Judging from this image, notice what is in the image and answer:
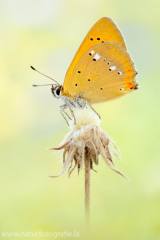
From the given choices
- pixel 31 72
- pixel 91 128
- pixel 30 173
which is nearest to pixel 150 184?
pixel 91 128

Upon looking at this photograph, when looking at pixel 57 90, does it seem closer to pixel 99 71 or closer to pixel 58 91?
pixel 58 91

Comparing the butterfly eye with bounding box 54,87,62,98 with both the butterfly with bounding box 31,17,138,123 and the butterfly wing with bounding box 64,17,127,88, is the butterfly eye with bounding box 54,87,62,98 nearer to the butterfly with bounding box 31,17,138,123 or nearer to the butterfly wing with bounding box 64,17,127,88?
the butterfly with bounding box 31,17,138,123

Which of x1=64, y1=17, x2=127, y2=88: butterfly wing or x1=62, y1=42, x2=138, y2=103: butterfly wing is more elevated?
x1=64, y1=17, x2=127, y2=88: butterfly wing

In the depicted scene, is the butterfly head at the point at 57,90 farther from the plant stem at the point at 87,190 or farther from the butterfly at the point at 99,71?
the plant stem at the point at 87,190

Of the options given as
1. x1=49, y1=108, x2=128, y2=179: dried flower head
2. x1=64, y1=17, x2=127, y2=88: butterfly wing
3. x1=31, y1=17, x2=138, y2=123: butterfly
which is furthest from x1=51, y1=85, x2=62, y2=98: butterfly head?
x1=49, y1=108, x2=128, y2=179: dried flower head

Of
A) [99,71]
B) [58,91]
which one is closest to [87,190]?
[58,91]

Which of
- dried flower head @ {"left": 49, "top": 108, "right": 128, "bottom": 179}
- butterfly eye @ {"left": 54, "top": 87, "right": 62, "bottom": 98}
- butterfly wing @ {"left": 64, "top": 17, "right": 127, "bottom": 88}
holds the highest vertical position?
butterfly wing @ {"left": 64, "top": 17, "right": 127, "bottom": 88}

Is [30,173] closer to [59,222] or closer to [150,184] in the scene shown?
[59,222]

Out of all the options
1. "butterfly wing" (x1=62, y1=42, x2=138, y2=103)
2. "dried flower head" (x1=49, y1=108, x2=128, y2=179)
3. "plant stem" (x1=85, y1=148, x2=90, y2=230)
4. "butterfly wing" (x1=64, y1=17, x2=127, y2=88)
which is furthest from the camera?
"butterfly wing" (x1=62, y1=42, x2=138, y2=103)
